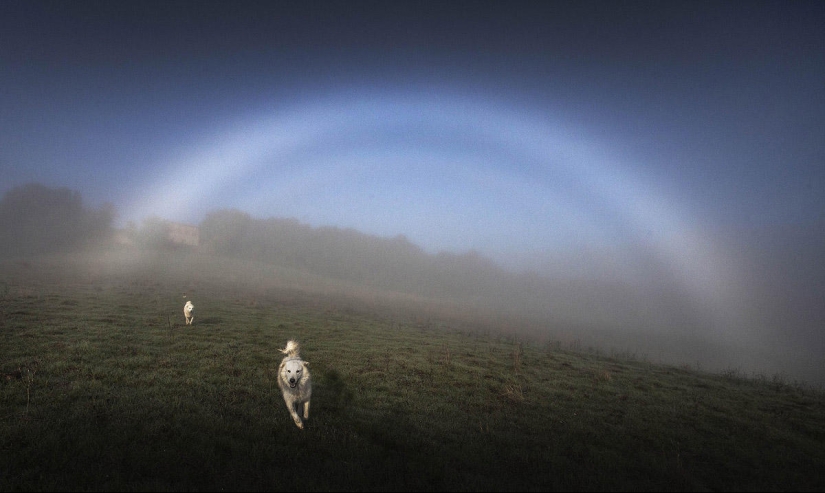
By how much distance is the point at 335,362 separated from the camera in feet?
56.9

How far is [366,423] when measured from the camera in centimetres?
1046

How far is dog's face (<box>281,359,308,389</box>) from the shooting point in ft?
33.3

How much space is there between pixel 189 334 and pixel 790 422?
28.7 meters

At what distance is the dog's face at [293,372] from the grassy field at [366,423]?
1.11m

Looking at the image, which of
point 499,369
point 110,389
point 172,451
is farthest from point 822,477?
point 110,389

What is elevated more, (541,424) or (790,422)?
(790,422)

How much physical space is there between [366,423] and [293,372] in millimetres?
2669

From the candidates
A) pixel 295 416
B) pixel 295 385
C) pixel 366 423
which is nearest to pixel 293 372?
pixel 295 385

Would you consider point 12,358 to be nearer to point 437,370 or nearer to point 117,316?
point 117,316

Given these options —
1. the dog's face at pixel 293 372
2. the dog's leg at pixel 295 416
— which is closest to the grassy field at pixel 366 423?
the dog's leg at pixel 295 416

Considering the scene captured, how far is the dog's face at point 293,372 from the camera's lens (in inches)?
400

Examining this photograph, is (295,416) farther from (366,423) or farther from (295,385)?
(366,423)

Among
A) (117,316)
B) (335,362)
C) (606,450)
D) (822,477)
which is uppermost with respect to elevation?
(822,477)

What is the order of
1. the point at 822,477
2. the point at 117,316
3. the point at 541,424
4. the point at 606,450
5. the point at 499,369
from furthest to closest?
the point at 117,316, the point at 499,369, the point at 541,424, the point at 606,450, the point at 822,477
